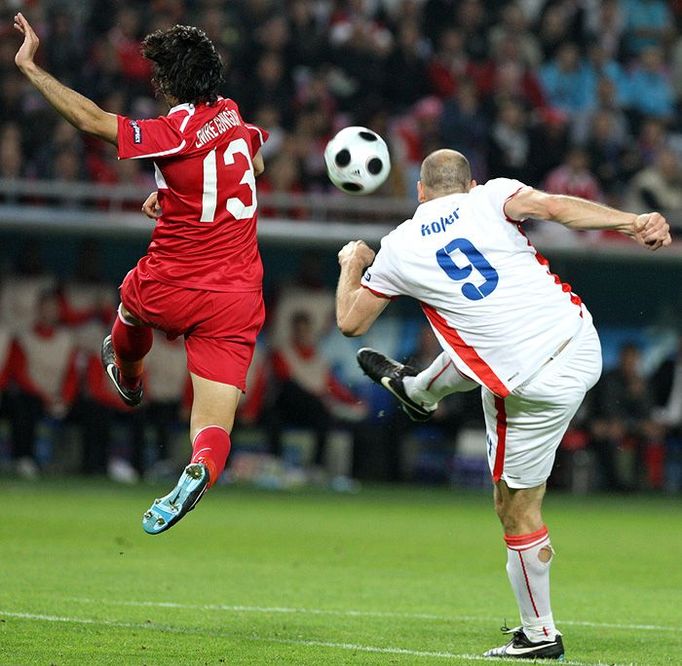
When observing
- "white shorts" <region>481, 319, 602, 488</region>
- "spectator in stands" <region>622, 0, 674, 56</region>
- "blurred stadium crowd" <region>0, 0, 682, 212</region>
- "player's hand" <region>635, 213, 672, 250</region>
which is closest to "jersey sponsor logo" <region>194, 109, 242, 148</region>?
"white shorts" <region>481, 319, 602, 488</region>

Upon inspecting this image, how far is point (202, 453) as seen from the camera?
23.7 ft

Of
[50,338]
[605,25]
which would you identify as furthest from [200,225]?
[605,25]

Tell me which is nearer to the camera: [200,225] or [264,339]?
[200,225]

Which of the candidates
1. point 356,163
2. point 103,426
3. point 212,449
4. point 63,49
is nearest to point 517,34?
point 63,49

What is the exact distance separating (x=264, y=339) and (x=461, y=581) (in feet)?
31.5

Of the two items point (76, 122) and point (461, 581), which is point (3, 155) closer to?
point (461, 581)

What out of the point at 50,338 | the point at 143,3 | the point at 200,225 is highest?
the point at 143,3

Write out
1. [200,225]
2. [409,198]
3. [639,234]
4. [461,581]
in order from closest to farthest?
[639,234] < [200,225] < [461,581] < [409,198]

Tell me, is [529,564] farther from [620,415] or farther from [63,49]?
[63,49]

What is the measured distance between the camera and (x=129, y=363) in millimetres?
8547

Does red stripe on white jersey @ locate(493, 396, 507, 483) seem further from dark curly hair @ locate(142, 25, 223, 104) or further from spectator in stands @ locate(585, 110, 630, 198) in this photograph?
spectator in stands @ locate(585, 110, 630, 198)

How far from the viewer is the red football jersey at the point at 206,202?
7.50m

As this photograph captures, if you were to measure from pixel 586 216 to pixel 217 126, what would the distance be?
6.38 ft

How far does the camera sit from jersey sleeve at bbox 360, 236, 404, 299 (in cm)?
717
